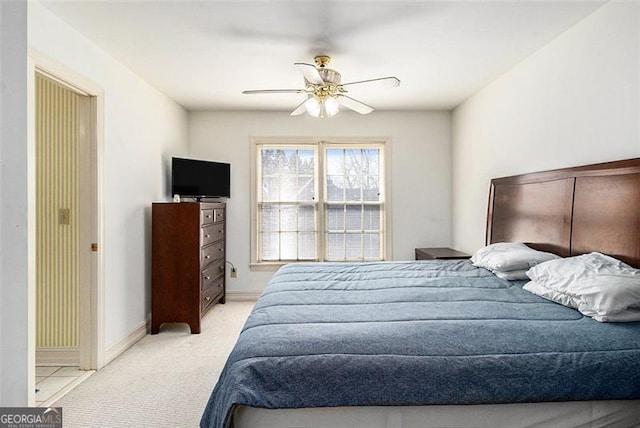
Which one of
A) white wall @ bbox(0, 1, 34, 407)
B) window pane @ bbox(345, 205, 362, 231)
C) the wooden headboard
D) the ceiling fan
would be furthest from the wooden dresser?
white wall @ bbox(0, 1, 34, 407)

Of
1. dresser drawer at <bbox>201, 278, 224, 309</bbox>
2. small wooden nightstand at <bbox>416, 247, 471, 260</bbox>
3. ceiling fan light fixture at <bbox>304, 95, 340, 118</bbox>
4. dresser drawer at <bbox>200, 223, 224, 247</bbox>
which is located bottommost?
dresser drawer at <bbox>201, 278, 224, 309</bbox>

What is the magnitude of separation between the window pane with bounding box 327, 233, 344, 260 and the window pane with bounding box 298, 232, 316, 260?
0.68 ft

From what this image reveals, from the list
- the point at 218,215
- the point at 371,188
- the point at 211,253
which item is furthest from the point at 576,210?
the point at 218,215

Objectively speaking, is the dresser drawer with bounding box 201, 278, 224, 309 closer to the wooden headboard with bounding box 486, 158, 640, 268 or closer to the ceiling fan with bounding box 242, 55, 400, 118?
the ceiling fan with bounding box 242, 55, 400, 118

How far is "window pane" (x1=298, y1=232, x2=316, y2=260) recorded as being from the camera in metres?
4.97

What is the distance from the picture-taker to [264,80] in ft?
12.0

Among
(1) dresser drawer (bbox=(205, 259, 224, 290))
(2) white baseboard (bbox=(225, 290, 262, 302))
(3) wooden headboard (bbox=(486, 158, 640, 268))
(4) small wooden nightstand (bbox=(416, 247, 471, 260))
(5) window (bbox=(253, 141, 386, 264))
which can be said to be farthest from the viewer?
(5) window (bbox=(253, 141, 386, 264))

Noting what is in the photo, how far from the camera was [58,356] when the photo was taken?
9.71 feet

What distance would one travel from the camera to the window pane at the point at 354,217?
16.4 ft

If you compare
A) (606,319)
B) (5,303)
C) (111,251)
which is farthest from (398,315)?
(111,251)

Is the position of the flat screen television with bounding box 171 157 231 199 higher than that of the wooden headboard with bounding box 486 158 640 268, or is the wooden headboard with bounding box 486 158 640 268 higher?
the flat screen television with bounding box 171 157 231 199

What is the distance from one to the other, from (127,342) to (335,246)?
8.81ft

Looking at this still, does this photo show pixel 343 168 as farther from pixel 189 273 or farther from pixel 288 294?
pixel 288 294

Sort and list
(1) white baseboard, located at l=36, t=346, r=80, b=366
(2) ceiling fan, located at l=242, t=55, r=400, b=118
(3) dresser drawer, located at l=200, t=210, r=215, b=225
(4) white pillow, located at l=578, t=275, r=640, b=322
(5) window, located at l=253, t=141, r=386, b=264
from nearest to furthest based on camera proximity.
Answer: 1. (4) white pillow, located at l=578, t=275, r=640, b=322
2. (2) ceiling fan, located at l=242, t=55, r=400, b=118
3. (1) white baseboard, located at l=36, t=346, r=80, b=366
4. (3) dresser drawer, located at l=200, t=210, r=215, b=225
5. (5) window, located at l=253, t=141, r=386, b=264
